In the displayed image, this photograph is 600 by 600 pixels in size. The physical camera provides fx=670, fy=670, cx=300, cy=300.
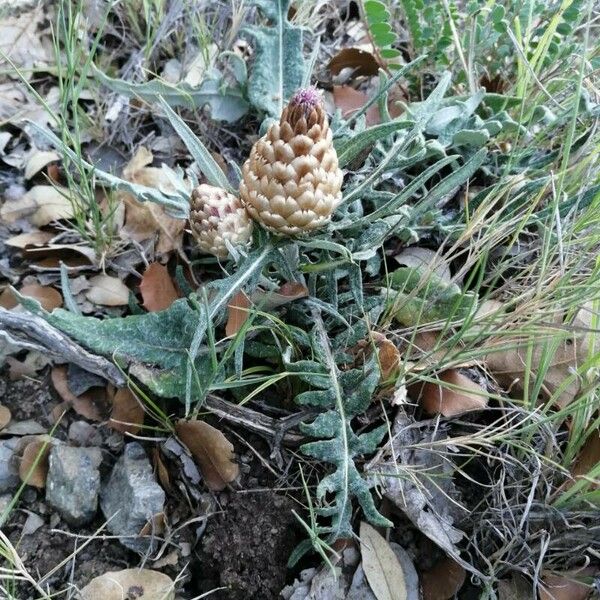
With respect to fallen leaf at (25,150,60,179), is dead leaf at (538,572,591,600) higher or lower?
lower

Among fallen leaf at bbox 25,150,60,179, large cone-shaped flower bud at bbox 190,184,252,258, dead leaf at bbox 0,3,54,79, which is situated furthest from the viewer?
dead leaf at bbox 0,3,54,79

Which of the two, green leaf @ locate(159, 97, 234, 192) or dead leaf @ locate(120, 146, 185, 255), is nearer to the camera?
green leaf @ locate(159, 97, 234, 192)

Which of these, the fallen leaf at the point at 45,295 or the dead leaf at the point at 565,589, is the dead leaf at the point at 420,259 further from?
the fallen leaf at the point at 45,295

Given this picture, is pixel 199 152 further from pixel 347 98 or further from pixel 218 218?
pixel 347 98

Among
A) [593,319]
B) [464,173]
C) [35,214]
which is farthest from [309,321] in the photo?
[35,214]

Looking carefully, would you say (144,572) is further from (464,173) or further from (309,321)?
(464,173)

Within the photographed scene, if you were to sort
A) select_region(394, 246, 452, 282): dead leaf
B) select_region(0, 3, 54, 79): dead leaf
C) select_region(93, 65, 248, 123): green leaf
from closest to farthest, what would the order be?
1. select_region(394, 246, 452, 282): dead leaf
2. select_region(93, 65, 248, 123): green leaf
3. select_region(0, 3, 54, 79): dead leaf

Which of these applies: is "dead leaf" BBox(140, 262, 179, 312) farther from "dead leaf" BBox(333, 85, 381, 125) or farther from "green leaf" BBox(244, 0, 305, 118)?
"dead leaf" BBox(333, 85, 381, 125)

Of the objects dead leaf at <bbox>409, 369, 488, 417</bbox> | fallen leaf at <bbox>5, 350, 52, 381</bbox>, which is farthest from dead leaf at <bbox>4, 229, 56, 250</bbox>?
dead leaf at <bbox>409, 369, 488, 417</bbox>
